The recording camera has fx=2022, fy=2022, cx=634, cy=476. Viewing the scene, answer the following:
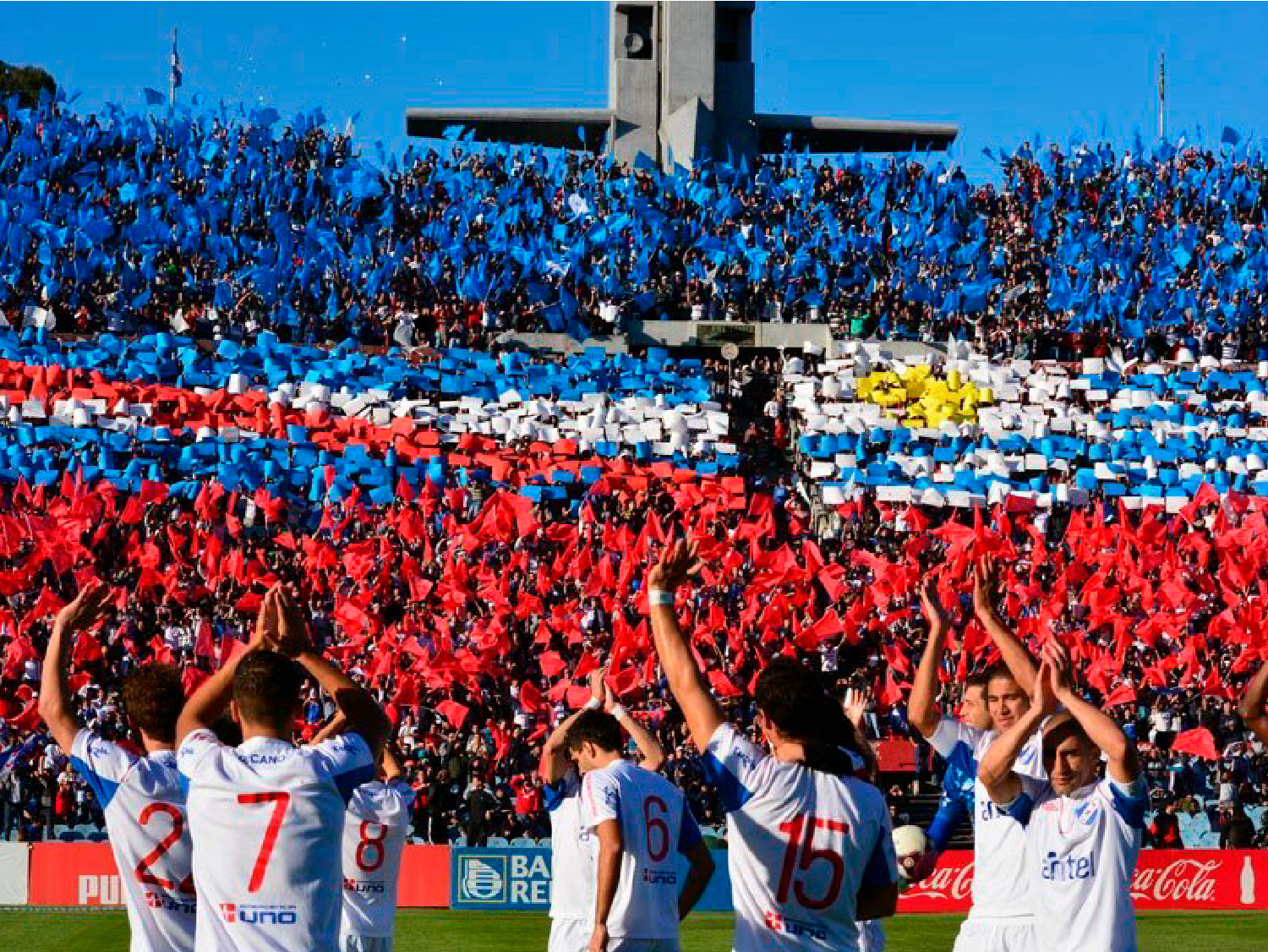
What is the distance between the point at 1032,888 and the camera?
8039 millimetres

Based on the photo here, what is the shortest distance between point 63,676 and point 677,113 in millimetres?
46245

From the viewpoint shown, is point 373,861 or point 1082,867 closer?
point 1082,867

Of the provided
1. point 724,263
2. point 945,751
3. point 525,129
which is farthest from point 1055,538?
point 945,751

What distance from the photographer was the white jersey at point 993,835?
802cm

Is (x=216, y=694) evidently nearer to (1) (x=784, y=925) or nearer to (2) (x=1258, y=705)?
(1) (x=784, y=925)

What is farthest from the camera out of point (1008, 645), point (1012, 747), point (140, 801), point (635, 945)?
point (635, 945)

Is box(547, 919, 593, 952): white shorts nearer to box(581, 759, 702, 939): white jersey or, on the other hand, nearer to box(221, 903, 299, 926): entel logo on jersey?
box(581, 759, 702, 939): white jersey

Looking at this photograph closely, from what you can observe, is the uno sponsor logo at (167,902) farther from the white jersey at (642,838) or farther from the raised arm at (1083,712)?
the raised arm at (1083,712)

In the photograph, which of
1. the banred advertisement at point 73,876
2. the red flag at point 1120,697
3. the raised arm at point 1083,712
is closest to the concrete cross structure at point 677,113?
the red flag at point 1120,697

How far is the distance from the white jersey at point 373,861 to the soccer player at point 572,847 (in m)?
0.92

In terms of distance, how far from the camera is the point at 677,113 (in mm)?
52156

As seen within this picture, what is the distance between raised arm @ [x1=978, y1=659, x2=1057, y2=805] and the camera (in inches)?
284

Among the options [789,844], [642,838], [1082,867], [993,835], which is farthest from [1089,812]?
[642,838]

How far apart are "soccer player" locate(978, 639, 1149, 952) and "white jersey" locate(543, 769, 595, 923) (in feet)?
7.53
